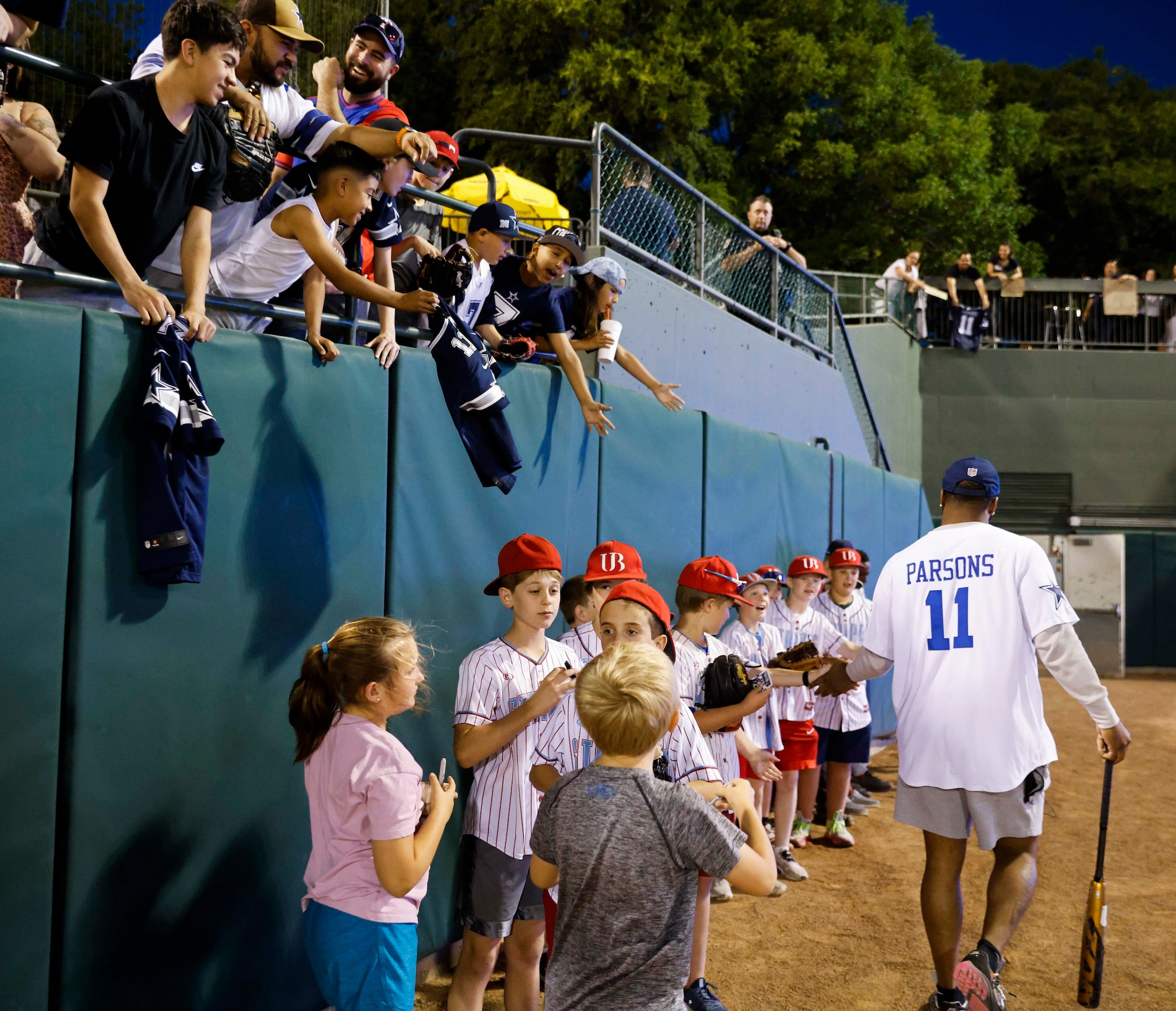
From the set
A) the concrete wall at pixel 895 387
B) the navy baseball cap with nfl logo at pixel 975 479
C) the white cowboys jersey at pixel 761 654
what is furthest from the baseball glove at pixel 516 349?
the concrete wall at pixel 895 387

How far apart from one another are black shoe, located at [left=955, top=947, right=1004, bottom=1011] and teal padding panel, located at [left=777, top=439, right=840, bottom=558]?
471 cm

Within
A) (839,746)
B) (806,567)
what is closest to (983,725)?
(806,567)

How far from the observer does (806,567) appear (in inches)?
297

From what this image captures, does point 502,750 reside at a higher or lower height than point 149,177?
lower

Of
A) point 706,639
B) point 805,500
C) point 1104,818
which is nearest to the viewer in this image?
point 1104,818

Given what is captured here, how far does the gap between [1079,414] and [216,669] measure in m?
22.5

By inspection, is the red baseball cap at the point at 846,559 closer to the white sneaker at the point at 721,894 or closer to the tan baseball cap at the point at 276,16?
the white sneaker at the point at 721,894

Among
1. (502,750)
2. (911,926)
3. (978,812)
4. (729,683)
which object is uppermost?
(729,683)

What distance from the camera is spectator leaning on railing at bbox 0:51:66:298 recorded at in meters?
3.67

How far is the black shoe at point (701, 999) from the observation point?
4.24 metres

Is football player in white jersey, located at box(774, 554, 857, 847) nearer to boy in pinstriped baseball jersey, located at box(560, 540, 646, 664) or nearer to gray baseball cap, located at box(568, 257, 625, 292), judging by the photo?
boy in pinstriped baseball jersey, located at box(560, 540, 646, 664)

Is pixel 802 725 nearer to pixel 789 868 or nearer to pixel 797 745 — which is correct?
pixel 797 745

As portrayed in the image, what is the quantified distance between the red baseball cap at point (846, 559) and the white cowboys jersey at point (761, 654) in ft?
4.87

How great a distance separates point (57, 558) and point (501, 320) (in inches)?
114
